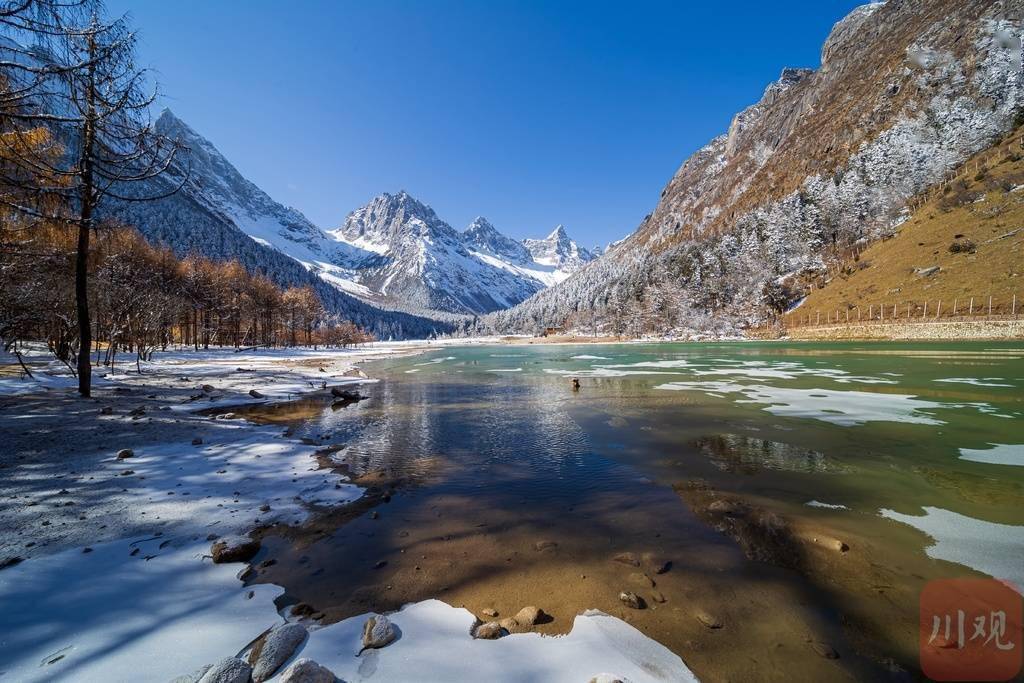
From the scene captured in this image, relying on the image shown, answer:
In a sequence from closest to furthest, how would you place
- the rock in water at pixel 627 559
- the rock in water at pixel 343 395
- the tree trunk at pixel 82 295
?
1. the rock in water at pixel 627 559
2. the tree trunk at pixel 82 295
3. the rock in water at pixel 343 395

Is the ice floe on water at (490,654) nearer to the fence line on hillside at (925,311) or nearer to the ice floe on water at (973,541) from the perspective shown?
the ice floe on water at (973,541)

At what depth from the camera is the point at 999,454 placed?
9.31m

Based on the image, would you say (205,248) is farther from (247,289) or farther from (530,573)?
(530,573)

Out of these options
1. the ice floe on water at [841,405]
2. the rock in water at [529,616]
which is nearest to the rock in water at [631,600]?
the rock in water at [529,616]

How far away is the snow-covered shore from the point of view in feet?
10.8

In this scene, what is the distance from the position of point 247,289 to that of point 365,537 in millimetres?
86076

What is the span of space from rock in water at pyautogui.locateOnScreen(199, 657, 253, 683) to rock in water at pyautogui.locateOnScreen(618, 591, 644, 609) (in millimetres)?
3748

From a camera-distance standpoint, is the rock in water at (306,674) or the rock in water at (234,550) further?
the rock in water at (234,550)

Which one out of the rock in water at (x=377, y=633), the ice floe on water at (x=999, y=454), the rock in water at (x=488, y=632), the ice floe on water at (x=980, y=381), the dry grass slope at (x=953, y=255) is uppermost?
the dry grass slope at (x=953, y=255)

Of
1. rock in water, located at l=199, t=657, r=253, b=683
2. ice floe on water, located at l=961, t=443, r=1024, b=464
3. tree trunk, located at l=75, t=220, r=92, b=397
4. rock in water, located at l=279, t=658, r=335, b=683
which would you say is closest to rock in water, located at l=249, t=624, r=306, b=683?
rock in water, located at l=199, t=657, r=253, b=683

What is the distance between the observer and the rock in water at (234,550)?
5156 millimetres

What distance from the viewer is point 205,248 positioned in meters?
177

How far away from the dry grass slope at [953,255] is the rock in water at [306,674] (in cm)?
7858

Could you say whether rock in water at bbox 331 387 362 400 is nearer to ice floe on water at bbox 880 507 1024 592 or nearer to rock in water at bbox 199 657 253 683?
rock in water at bbox 199 657 253 683
